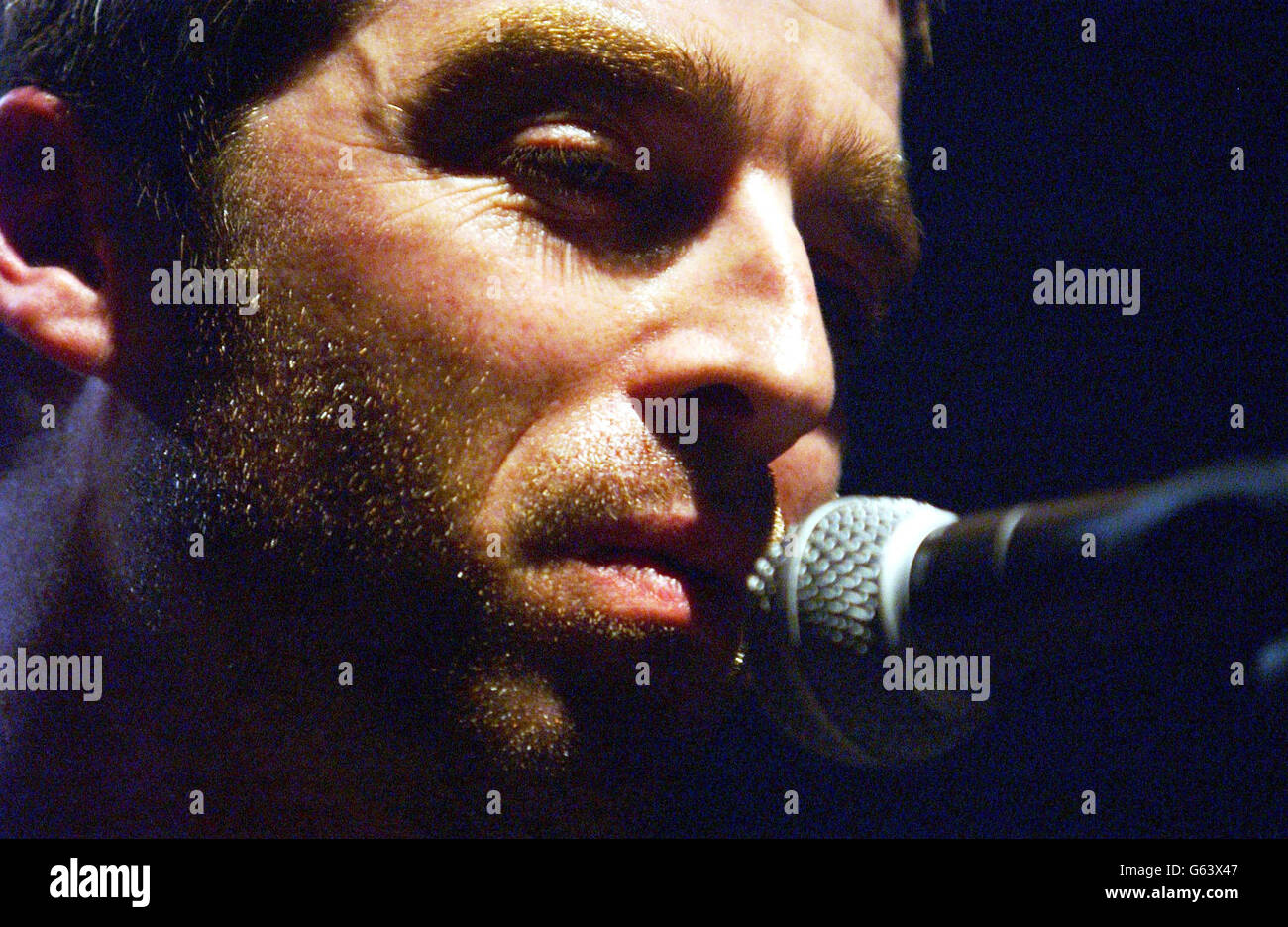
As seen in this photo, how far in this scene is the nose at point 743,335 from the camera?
1.09 m

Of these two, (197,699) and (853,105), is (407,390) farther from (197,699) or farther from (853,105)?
(853,105)

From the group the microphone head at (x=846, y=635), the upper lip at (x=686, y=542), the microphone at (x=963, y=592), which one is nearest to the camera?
the microphone at (x=963, y=592)

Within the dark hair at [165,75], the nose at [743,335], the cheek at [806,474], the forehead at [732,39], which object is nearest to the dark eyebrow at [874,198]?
the forehead at [732,39]

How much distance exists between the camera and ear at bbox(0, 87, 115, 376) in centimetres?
116

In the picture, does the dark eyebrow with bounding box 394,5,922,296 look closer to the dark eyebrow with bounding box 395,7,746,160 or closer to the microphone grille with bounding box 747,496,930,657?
the dark eyebrow with bounding box 395,7,746,160

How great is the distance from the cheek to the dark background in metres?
0.11

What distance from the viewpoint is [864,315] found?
152cm

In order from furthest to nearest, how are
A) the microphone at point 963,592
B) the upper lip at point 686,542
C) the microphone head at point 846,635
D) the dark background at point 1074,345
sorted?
the dark background at point 1074,345
the upper lip at point 686,542
the microphone head at point 846,635
the microphone at point 963,592

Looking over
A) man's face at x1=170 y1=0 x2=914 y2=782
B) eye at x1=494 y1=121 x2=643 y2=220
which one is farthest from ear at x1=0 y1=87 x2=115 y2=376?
eye at x1=494 y1=121 x2=643 y2=220

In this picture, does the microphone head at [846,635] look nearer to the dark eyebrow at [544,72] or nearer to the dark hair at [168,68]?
the dark eyebrow at [544,72]

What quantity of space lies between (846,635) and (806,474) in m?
0.47

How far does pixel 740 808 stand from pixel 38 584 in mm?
876

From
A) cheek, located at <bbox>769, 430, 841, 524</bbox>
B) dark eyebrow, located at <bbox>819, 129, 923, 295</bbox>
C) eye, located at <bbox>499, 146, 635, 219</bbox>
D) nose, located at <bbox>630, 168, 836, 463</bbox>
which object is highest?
dark eyebrow, located at <bbox>819, 129, 923, 295</bbox>
